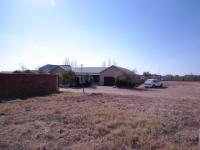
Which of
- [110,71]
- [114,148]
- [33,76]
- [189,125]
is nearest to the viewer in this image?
[114,148]

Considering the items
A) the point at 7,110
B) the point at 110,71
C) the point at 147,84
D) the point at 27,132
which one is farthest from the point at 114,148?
the point at 110,71

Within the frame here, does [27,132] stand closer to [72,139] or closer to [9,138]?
[9,138]

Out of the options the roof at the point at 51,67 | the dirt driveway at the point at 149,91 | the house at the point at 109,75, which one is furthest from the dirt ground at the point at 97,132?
the roof at the point at 51,67

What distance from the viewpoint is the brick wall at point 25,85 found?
18630 mm

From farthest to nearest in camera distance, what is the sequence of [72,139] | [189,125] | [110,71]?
[110,71] → [189,125] → [72,139]

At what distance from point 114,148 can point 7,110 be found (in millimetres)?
7563

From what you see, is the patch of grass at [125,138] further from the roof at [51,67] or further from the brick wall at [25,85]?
the roof at [51,67]

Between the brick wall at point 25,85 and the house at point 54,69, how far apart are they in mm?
22167

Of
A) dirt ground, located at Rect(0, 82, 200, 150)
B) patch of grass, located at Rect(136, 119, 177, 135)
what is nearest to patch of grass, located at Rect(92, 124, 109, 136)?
dirt ground, located at Rect(0, 82, 200, 150)

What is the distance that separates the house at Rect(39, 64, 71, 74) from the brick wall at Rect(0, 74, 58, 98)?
2217 cm

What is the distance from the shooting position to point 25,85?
67.8 ft

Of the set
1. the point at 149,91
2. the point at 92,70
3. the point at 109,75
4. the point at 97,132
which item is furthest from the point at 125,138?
the point at 92,70

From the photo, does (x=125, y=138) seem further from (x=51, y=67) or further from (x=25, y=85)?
(x=51, y=67)

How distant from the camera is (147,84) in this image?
122 ft
